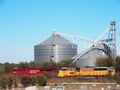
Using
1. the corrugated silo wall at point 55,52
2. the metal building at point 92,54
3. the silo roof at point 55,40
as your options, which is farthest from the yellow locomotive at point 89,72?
the silo roof at point 55,40

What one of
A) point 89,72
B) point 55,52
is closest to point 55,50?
→ point 55,52

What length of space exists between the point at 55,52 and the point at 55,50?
68 cm

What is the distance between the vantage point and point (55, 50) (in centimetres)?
12912

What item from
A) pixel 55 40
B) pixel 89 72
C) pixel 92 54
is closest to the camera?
pixel 89 72

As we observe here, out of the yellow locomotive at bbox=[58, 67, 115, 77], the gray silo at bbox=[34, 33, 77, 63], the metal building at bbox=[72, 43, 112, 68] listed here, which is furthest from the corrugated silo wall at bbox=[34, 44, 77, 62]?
the yellow locomotive at bbox=[58, 67, 115, 77]

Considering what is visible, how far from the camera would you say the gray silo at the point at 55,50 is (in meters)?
129

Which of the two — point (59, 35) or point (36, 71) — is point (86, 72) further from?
point (59, 35)

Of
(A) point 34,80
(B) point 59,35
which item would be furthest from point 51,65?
(A) point 34,80

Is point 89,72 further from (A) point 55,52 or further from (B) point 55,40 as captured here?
(B) point 55,40

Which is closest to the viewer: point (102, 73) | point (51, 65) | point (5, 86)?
point (5, 86)

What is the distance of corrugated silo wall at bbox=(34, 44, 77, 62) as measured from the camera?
128750 millimetres

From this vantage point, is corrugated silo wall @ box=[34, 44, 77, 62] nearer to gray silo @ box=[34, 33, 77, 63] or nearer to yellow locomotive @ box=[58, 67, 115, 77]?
gray silo @ box=[34, 33, 77, 63]

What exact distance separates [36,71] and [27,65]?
2599 cm

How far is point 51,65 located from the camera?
94.2 metres
